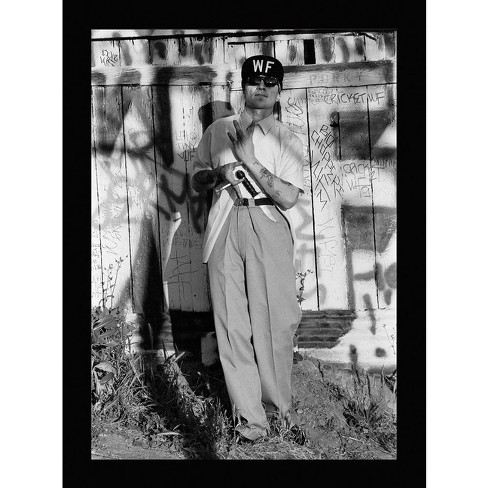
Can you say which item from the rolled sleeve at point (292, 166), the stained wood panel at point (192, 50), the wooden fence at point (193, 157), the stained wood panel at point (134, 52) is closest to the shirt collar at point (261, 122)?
the rolled sleeve at point (292, 166)

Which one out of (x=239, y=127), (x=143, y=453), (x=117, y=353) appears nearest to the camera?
(x=239, y=127)

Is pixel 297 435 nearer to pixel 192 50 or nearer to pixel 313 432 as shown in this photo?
pixel 313 432

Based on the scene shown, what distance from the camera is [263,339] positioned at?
16.4 ft

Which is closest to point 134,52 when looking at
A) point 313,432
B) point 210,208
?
point 210,208

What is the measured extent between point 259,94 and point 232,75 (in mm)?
942

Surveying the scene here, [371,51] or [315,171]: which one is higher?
[371,51]

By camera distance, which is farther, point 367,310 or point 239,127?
point 367,310

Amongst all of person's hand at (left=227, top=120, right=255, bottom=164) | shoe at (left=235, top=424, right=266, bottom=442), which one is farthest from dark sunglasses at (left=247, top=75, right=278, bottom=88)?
shoe at (left=235, top=424, right=266, bottom=442)

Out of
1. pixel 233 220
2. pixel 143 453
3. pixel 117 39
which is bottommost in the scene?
pixel 143 453

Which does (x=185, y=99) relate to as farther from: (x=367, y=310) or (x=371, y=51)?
(x=367, y=310)

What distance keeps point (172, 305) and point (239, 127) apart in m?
1.70

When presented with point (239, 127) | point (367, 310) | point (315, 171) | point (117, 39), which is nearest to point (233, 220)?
point (239, 127)

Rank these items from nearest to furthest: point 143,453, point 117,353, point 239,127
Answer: point 239,127
point 143,453
point 117,353

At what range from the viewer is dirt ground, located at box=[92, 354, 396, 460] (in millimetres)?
5266
